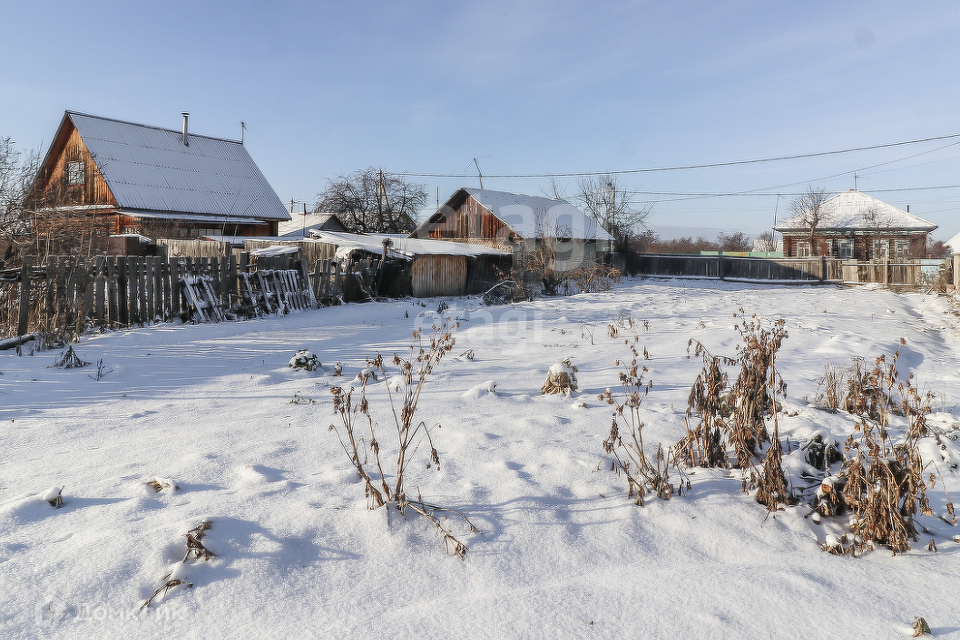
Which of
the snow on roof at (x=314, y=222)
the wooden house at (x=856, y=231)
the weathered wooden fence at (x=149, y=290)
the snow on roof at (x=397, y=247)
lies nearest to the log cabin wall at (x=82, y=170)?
the snow on roof at (x=397, y=247)

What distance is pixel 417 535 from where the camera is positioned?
2.74 meters

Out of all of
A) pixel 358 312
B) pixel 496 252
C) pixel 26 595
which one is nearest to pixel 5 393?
pixel 26 595

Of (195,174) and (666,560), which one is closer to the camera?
(666,560)

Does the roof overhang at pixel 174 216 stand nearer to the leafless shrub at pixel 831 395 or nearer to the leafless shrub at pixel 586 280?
the leafless shrub at pixel 586 280

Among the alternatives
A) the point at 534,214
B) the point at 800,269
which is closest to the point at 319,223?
the point at 534,214

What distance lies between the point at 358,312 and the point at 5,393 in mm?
7892

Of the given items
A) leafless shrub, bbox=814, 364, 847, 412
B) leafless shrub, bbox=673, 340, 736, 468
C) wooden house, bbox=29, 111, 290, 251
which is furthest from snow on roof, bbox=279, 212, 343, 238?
leafless shrub, bbox=673, 340, 736, 468

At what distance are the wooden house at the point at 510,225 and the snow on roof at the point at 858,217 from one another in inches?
679

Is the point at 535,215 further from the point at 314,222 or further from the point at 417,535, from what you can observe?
the point at 417,535

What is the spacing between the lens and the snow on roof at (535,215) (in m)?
24.8

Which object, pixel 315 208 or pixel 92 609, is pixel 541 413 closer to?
pixel 92 609

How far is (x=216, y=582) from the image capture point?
2.33m

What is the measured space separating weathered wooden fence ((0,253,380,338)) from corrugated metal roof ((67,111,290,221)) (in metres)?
A: 12.7

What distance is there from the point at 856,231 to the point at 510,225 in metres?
24.8
